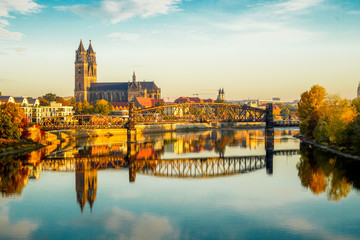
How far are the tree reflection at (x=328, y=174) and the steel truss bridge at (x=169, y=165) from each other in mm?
6816

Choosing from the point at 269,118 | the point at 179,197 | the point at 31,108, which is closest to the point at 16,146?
the point at 179,197

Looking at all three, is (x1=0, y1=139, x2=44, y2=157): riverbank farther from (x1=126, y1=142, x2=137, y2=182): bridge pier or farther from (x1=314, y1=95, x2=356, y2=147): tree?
(x1=314, y1=95, x2=356, y2=147): tree

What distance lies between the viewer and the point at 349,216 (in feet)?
105

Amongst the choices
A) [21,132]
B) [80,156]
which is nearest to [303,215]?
[80,156]

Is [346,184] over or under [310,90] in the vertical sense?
under

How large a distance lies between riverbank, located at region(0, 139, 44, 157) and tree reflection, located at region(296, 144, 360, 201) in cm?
4238

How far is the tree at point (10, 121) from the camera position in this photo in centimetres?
6669

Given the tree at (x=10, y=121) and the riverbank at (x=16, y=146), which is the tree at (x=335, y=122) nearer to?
the riverbank at (x=16, y=146)

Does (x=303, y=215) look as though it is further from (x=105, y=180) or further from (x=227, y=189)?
(x=105, y=180)

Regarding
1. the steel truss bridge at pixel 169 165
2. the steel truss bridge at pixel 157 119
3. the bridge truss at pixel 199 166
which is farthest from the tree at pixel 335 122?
the steel truss bridge at pixel 157 119

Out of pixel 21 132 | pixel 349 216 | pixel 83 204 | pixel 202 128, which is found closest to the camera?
pixel 349 216

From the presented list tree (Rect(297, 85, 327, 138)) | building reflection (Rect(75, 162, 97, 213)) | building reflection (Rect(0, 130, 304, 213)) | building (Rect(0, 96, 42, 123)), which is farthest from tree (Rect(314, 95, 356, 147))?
building (Rect(0, 96, 42, 123))

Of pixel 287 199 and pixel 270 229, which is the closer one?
pixel 270 229

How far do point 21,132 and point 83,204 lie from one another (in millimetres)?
42998
